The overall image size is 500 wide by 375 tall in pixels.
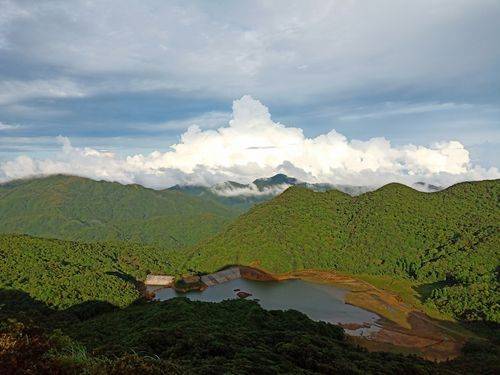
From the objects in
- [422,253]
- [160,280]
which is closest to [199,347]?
[160,280]

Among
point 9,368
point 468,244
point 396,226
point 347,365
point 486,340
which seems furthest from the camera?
point 396,226

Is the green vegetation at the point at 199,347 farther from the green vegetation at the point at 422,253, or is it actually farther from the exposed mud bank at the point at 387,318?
the green vegetation at the point at 422,253

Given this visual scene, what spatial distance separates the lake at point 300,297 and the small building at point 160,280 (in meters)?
7.19

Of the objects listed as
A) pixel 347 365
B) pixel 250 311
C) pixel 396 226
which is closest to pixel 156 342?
pixel 347 365

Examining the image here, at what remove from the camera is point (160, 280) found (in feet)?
558

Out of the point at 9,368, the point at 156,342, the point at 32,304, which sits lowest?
the point at 32,304

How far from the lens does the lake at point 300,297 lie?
114194 millimetres

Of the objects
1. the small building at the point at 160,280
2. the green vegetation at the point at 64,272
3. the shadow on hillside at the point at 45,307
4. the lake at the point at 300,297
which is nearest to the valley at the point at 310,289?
the shadow on hillside at the point at 45,307

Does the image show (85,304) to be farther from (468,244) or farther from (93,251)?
(468,244)

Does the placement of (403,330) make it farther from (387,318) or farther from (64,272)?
(64,272)

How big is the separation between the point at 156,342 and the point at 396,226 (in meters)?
177

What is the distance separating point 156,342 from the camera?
39.3 meters

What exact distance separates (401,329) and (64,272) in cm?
10229

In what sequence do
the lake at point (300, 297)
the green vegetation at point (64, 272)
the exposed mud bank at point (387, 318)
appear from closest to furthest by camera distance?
the exposed mud bank at point (387, 318) → the green vegetation at point (64, 272) → the lake at point (300, 297)
